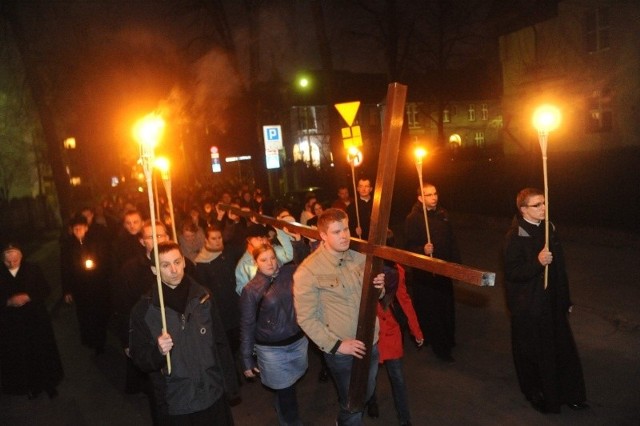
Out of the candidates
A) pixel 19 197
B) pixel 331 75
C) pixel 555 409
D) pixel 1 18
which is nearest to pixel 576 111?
pixel 331 75

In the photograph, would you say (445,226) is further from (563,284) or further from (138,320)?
(138,320)

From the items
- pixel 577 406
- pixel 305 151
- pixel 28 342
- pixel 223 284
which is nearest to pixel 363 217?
pixel 223 284

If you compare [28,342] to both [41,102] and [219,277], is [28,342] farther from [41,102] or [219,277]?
[41,102]

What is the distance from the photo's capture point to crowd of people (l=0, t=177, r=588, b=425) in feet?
11.9

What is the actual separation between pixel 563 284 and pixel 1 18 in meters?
18.3

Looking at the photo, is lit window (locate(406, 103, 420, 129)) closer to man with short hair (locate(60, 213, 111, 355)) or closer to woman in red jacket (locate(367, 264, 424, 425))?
man with short hair (locate(60, 213, 111, 355))

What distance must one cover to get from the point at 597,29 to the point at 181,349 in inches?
853

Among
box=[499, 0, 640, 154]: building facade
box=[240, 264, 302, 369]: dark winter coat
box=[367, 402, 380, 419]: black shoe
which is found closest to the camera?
box=[240, 264, 302, 369]: dark winter coat

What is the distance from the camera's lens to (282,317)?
14.4 ft

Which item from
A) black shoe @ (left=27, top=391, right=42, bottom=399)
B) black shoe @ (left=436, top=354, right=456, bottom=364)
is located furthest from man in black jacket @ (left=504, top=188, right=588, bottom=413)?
black shoe @ (left=27, top=391, right=42, bottom=399)

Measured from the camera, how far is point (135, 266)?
5281 millimetres

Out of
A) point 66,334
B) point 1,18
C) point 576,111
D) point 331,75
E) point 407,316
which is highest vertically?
point 1,18

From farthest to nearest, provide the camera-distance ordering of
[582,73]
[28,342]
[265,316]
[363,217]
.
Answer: [582,73], [363,217], [28,342], [265,316]

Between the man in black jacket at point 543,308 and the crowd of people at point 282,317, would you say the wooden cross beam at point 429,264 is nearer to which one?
the crowd of people at point 282,317
